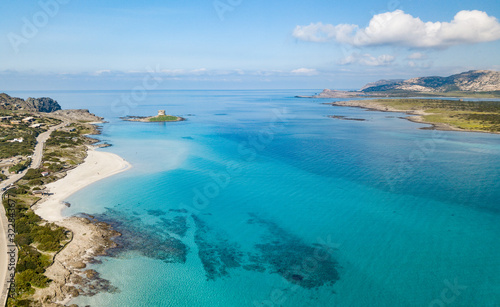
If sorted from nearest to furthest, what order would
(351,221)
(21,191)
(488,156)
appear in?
1. (351,221)
2. (21,191)
3. (488,156)

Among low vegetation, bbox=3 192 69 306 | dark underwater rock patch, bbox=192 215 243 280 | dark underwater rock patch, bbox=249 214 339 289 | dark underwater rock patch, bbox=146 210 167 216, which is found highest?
low vegetation, bbox=3 192 69 306

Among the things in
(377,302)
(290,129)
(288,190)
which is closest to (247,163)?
(288,190)

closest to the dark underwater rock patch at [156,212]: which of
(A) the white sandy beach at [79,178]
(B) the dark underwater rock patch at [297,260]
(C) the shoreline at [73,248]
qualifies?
(C) the shoreline at [73,248]

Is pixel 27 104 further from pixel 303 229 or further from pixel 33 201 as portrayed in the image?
pixel 303 229

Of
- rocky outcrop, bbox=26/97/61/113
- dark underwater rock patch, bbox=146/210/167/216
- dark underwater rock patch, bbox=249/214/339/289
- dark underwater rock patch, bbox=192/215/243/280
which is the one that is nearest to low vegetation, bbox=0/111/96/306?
dark underwater rock patch, bbox=146/210/167/216

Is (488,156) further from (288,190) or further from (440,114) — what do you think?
(440,114)

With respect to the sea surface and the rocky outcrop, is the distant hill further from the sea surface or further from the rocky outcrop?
the sea surface
